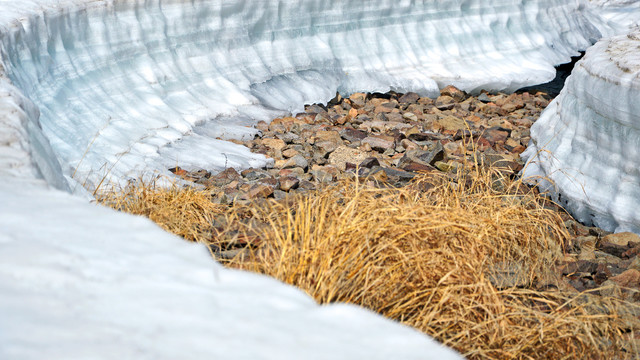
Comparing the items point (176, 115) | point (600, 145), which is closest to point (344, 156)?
point (176, 115)

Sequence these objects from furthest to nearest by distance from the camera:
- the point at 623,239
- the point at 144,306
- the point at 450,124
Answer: the point at 450,124 → the point at 623,239 → the point at 144,306

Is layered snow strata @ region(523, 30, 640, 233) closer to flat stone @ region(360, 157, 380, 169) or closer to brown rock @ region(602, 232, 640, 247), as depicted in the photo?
brown rock @ region(602, 232, 640, 247)

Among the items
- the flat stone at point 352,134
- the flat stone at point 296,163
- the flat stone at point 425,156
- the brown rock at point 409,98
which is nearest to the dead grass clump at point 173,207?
the flat stone at point 296,163

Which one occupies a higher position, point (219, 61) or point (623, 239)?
point (623, 239)

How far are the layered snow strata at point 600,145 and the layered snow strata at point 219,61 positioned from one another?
2.16 m

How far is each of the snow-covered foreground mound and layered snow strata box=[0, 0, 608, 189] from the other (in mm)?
17

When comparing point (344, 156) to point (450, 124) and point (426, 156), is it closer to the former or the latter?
point (426, 156)

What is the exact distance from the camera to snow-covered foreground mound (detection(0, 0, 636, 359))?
1788 millimetres

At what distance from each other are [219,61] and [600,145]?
11.7 feet

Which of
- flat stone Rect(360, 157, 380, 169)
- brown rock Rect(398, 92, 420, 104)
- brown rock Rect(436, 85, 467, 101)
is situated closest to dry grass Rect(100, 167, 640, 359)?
flat stone Rect(360, 157, 380, 169)

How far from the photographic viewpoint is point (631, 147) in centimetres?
414

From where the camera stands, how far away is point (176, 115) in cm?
566

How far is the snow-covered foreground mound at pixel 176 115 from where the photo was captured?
1788 mm

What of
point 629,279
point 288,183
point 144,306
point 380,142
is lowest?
point 380,142
